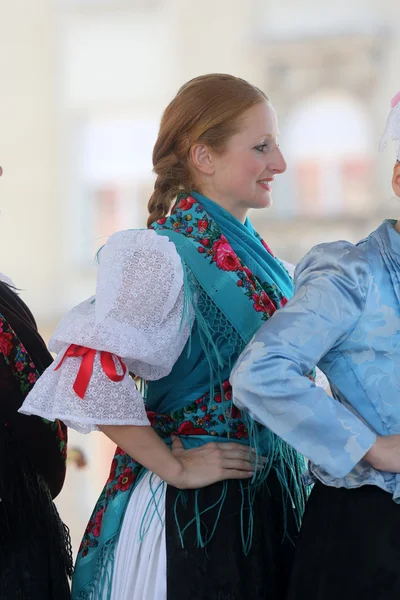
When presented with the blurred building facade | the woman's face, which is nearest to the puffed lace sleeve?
the woman's face

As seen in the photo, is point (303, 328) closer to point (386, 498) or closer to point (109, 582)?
point (386, 498)

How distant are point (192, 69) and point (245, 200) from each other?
8197 millimetres

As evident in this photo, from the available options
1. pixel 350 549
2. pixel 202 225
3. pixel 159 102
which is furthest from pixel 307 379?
pixel 159 102

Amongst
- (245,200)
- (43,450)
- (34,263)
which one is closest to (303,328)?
(245,200)

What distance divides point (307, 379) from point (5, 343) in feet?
2.39

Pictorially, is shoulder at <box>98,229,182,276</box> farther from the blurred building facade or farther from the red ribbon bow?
the blurred building facade

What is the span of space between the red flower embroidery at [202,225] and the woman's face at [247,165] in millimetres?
86

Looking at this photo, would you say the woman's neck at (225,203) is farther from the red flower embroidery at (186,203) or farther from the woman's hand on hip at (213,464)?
the woman's hand on hip at (213,464)

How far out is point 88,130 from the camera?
9516 millimetres

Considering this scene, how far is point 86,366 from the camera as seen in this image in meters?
1.46

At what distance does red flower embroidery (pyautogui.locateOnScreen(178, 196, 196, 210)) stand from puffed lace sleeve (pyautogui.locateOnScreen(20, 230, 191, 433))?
Result: 125mm

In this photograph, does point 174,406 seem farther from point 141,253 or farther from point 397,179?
point 397,179

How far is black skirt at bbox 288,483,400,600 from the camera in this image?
118cm

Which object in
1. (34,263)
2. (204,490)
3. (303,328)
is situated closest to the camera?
(303,328)
